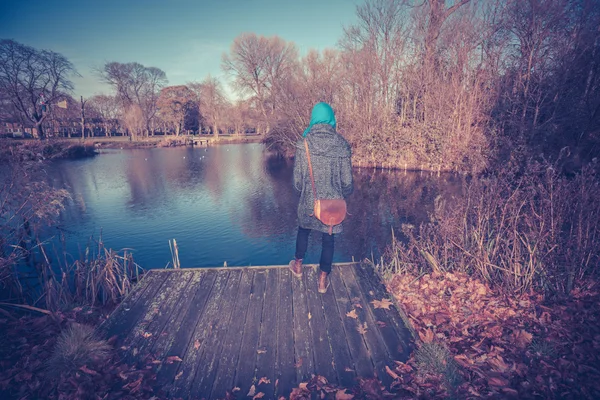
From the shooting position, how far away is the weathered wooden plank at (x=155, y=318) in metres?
3.12

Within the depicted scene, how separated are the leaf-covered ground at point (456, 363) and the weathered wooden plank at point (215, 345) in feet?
1.00

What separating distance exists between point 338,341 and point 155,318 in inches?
96.2

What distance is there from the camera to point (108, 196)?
48.6ft

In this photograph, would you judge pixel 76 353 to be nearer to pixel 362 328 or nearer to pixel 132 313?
pixel 132 313

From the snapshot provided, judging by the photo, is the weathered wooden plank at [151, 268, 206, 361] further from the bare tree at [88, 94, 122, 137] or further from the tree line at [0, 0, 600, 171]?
the bare tree at [88, 94, 122, 137]

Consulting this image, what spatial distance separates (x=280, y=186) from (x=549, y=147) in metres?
15.6

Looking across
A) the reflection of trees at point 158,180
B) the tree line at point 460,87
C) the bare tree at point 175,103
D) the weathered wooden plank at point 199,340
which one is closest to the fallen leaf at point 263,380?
the weathered wooden plank at point 199,340

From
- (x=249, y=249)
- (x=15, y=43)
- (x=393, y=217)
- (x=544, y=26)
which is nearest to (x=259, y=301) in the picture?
(x=249, y=249)

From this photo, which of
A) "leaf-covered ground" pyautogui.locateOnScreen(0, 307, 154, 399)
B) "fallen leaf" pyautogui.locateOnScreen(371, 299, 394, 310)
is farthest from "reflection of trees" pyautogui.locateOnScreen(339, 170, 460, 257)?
"leaf-covered ground" pyautogui.locateOnScreen(0, 307, 154, 399)

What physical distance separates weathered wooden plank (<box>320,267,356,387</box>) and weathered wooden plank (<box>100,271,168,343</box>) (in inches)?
99.0

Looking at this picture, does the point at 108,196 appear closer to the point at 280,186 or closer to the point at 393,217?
the point at 280,186

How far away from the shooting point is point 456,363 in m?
2.74

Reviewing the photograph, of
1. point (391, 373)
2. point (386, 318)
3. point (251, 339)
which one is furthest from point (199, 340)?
point (386, 318)

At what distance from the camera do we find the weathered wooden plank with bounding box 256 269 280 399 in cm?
Answer: 267
